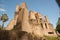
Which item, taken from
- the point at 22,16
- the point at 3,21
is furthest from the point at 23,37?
the point at 3,21

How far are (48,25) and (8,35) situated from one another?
51.3m

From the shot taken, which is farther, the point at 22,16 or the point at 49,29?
the point at 49,29

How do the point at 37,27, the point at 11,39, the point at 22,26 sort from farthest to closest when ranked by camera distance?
the point at 37,27 → the point at 22,26 → the point at 11,39

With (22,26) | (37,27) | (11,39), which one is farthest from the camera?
(37,27)

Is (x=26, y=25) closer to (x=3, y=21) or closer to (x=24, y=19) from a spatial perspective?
(x=24, y=19)

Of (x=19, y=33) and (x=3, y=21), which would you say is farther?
(x=3, y=21)

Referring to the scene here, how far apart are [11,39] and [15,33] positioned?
5.11 feet

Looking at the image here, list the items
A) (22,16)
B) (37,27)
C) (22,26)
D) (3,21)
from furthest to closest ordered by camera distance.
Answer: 1. (3,21)
2. (37,27)
3. (22,16)
4. (22,26)

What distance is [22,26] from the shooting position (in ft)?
148

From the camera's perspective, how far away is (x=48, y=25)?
7750 cm

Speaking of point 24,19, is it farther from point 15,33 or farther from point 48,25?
point 48,25

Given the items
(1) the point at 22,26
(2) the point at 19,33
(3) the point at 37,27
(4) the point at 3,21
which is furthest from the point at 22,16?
(4) the point at 3,21

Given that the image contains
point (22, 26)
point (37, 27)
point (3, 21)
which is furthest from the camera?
point (3, 21)

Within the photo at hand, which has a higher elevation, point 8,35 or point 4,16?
point 4,16
